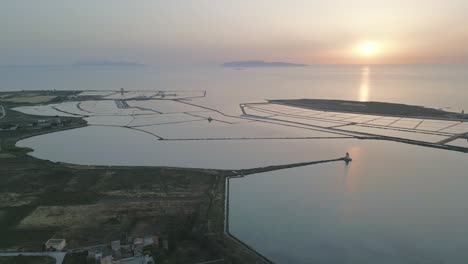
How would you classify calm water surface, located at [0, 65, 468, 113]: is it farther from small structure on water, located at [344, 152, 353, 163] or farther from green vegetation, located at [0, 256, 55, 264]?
green vegetation, located at [0, 256, 55, 264]

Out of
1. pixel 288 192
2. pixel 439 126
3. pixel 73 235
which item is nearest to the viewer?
pixel 73 235

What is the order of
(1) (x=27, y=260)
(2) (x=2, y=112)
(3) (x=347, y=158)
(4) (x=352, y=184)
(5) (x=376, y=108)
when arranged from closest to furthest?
(1) (x=27, y=260), (4) (x=352, y=184), (3) (x=347, y=158), (2) (x=2, y=112), (5) (x=376, y=108)

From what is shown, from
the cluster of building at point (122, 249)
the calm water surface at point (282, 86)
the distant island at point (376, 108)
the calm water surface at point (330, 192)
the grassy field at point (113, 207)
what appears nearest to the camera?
the cluster of building at point (122, 249)

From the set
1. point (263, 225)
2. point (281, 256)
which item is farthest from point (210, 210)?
point (281, 256)

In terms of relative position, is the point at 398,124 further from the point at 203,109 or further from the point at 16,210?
the point at 16,210

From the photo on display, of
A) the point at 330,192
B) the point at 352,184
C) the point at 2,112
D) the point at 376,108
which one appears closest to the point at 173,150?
the point at 330,192

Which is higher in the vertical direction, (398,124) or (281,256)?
(398,124)

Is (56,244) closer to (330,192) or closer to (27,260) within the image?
(27,260)

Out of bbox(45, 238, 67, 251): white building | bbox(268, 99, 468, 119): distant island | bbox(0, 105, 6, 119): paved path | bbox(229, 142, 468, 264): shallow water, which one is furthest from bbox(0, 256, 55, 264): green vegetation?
bbox(268, 99, 468, 119): distant island

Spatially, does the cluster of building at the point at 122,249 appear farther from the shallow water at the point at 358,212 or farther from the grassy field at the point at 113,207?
the shallow water at the point at 358,212

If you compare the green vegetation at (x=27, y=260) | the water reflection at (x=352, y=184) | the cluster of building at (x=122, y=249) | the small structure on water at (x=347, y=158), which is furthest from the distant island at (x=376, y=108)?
the green vegetation at (x=27, y=260)

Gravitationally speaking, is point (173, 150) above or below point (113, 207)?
above
